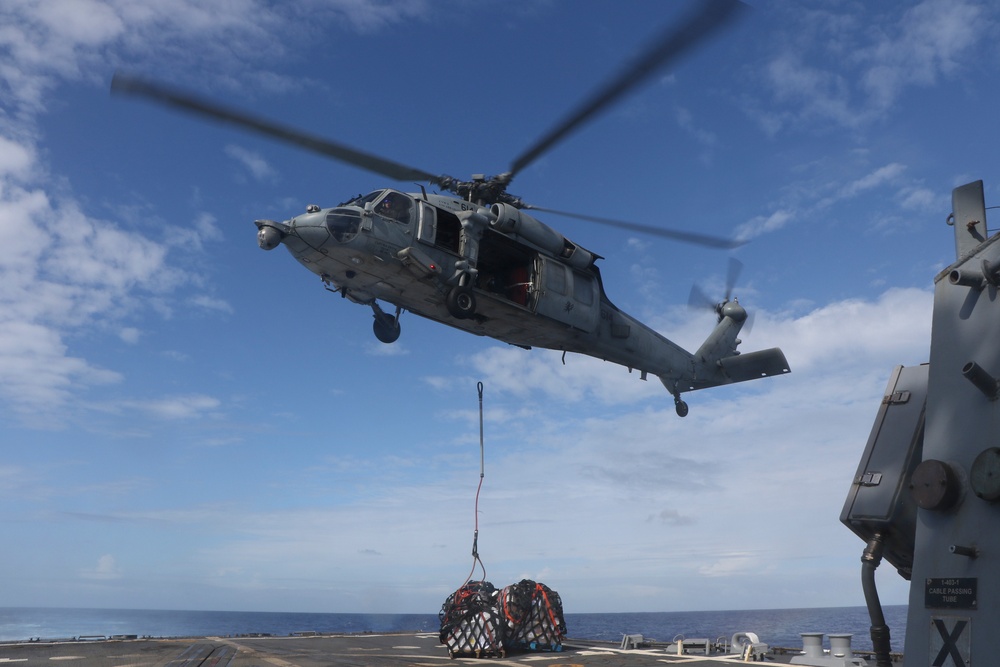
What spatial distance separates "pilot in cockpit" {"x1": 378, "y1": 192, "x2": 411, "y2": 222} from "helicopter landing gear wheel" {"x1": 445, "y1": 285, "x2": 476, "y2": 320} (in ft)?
6.97

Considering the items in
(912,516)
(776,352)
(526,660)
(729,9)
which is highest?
(729,9)

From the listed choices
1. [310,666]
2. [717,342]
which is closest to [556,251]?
[717,342]

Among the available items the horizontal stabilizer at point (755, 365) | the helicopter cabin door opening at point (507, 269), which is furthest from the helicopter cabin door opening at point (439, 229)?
the horizontal stabilizer at point (755, 365)

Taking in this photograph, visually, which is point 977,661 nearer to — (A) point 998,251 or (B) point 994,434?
(B) point 994,434

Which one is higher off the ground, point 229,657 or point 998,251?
point 998,251

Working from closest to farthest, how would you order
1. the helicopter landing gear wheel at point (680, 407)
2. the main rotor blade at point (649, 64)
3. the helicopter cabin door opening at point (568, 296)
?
the main rotor blade at point (649, 64) < the helicopter cabin door opening at point (568, 296) < the helicopter landing gear wheel at point (680, 407)

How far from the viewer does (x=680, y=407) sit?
23.0m

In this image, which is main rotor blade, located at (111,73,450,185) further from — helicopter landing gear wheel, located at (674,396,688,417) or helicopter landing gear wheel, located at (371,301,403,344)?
helicopter landing gear wheel, located at (674,396,688,417)

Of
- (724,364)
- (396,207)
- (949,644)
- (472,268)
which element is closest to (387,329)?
Result: (472,268)

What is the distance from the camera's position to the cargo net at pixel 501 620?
57.4ft

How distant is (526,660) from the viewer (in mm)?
16641

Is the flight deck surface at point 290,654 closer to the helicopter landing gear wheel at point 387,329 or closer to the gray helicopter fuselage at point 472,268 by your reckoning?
the helicopter landing gear wheel at point 387,329

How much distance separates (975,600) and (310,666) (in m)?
13.3

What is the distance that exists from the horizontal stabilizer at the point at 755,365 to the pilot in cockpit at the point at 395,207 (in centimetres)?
1242
